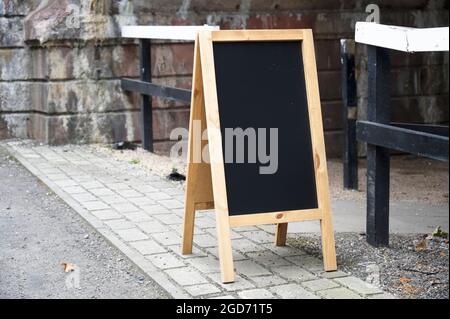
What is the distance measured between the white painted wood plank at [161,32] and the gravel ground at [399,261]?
2583 mm

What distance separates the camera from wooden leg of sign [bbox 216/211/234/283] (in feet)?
16.1

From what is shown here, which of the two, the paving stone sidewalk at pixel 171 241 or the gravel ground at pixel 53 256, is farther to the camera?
the gravel ground at pixel 53 256

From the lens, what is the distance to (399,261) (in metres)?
5.33

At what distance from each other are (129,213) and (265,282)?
216cm

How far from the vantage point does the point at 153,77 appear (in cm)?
1037

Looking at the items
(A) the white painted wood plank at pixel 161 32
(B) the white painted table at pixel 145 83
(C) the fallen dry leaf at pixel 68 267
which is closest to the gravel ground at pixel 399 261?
(C) the fallen dry leaf at pixel 68 267

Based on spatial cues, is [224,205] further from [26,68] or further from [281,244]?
[26,68]

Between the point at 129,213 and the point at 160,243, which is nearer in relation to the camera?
the point at 160,243

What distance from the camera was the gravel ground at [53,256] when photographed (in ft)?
16.3

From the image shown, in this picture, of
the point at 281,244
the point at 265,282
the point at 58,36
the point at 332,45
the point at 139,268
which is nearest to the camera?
the point at 265,282

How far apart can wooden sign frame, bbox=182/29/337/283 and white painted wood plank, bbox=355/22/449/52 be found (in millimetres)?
448

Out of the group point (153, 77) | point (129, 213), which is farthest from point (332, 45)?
point (129, 213)

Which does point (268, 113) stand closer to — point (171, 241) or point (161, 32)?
point (171, 241)

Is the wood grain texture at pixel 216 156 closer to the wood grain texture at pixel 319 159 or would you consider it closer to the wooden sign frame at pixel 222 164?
the wooden sign frame at pixel 222 164
